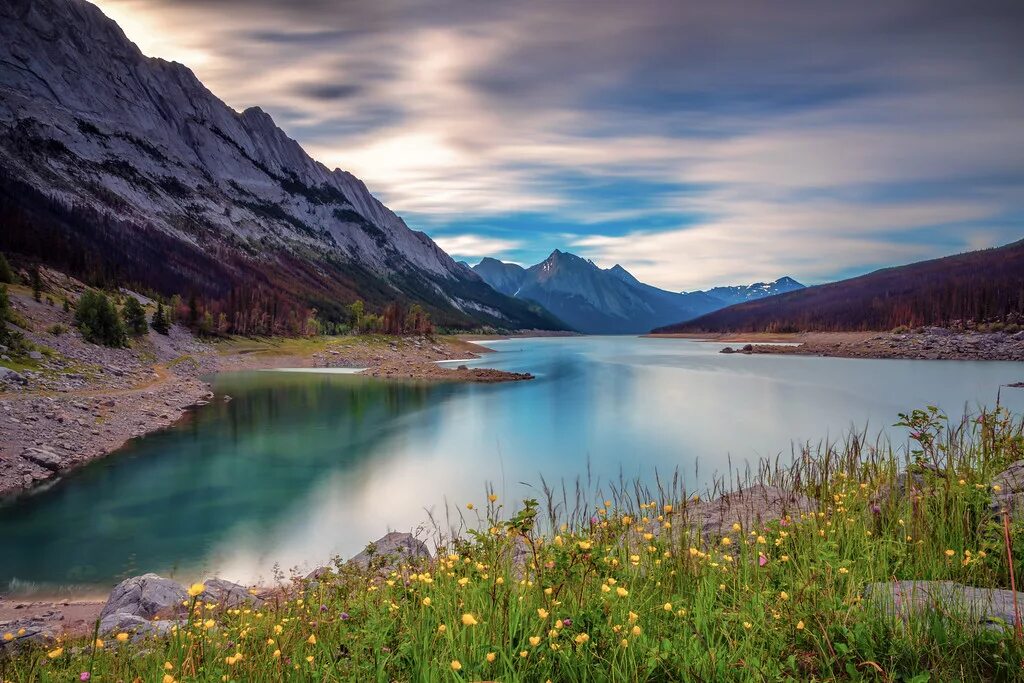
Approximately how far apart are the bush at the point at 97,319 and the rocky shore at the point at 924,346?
126 metres

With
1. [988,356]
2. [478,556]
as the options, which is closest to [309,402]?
[478,556]

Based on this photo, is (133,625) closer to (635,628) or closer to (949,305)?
(635,628)

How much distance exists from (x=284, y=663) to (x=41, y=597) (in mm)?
13472

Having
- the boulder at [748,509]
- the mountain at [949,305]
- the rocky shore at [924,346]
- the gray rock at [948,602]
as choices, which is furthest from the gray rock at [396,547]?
→ the mountain at [949,305]

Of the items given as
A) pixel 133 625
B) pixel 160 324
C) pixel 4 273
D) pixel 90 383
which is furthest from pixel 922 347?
pixel 4 273

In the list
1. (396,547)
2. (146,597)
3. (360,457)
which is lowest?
(360,457)

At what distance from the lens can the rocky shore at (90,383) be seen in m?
22.8

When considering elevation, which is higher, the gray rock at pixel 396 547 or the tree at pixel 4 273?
the tree at pixel 4 273

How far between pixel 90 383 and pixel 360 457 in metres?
24.2

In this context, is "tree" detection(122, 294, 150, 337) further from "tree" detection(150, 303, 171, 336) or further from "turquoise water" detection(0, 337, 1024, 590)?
"turquoise water" detection(0, 337, 1024, 590)

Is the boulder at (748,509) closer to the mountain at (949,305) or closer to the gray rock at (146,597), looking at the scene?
the gray rock at (146,597)

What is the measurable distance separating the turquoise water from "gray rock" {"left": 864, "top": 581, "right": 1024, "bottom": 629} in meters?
9.07

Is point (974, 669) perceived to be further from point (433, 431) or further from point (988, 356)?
point (988, 356)

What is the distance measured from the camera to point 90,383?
3725cm
